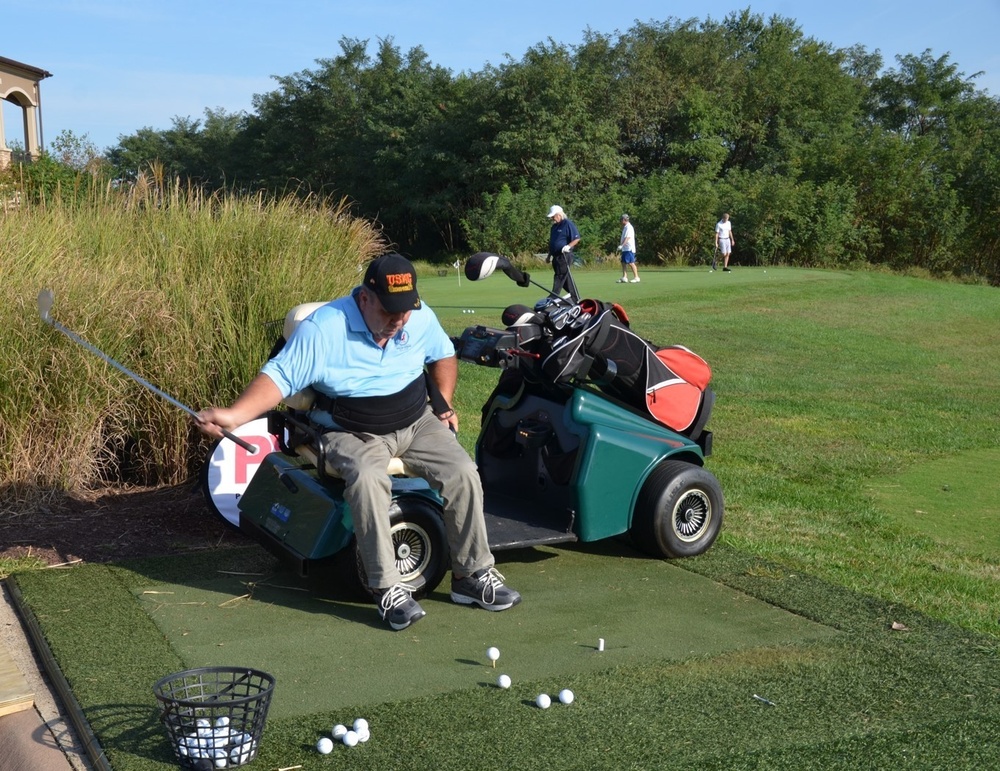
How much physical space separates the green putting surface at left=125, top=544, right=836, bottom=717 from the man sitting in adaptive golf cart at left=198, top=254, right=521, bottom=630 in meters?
0.19

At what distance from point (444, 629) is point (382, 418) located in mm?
941

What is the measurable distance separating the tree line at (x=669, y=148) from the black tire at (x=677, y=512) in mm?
30219

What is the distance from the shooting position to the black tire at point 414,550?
186 inches

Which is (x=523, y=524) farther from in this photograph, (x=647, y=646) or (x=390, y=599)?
(x=647, y=646)

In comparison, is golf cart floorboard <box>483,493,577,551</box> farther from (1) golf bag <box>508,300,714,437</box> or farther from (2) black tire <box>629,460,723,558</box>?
(1) golf bag <box>508,300,714,437</box>

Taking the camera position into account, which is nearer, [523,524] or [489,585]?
[489,585]

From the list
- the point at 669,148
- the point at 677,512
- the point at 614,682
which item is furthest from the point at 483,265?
the point at 669,148

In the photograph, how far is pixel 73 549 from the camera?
5.55 metres

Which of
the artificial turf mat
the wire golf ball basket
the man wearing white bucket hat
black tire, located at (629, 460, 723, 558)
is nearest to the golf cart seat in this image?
the artificial turf mat

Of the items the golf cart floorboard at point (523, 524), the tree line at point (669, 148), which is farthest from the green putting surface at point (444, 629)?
the tree line at point (669, 148)

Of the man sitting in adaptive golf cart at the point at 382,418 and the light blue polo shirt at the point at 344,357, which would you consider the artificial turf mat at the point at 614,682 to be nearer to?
the man sitting in adaptive golf cart at the point at 382,418

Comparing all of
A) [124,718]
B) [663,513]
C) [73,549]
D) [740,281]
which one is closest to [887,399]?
[663,513]

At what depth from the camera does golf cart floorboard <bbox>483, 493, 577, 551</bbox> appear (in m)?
5.10

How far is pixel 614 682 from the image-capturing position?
13.1ft
